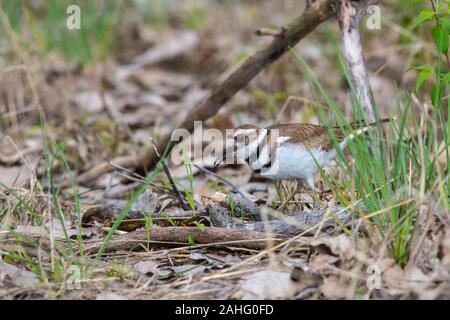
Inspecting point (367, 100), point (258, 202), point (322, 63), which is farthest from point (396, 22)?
point (258, 202)

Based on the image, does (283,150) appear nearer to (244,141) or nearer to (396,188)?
(244,141)

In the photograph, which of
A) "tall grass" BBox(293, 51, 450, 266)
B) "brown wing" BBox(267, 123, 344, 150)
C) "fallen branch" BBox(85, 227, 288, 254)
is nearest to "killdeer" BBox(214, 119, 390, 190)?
"brown wing" BBox(267, 123, 344, 150)

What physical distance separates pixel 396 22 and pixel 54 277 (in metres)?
5.68

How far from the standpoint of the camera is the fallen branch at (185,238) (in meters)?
3.96

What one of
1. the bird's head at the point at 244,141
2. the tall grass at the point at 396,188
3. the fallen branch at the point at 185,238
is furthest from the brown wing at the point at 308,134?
the fallen branch at the point at 185,238

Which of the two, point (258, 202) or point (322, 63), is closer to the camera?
point (258, 202)

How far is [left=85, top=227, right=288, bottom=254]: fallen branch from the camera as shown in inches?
156

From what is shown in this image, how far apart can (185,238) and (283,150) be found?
796mm

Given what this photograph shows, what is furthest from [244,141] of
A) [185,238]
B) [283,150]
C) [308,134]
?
[185,238]

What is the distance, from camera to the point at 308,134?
177 inches

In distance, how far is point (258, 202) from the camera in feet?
16.4

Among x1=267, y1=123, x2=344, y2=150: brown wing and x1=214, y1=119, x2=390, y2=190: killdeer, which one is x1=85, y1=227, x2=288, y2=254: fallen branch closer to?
x1=214, y1=119, x2=390, y2=190: killdeer

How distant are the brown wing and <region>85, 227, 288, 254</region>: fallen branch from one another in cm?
73
